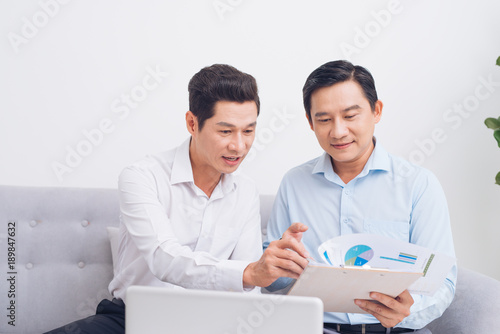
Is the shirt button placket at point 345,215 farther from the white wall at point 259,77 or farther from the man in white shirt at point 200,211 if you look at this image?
the white wall at point 259,77

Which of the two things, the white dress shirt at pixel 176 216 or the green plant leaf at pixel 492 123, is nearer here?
the white dress shirt at pixel 176 216

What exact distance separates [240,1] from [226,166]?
997mm

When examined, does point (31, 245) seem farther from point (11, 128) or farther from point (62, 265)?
point (11, 128)

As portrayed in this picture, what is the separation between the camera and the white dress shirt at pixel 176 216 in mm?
1563

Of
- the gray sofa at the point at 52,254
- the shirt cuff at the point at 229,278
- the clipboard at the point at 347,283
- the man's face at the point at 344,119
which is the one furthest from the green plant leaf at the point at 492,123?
the gray sofa at the point at 52,254

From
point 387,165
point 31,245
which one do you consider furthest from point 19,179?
point 387,165

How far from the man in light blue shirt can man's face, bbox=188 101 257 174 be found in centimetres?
24

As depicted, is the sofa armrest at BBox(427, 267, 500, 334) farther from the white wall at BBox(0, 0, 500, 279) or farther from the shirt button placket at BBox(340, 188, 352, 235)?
the white wall at BBox(0, 0, 500, 279)

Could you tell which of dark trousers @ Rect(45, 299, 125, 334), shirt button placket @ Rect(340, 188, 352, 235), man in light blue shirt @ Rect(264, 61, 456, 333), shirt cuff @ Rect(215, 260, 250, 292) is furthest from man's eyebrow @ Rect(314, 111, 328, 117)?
dark trousers @ Rect(45, 299, 125, 334)

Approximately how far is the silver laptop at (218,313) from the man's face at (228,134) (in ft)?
2.32

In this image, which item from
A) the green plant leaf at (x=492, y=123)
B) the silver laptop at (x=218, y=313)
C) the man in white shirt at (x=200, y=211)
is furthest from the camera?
the green plant leaf at (x=492, y=123)

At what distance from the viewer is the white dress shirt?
156 centimetres

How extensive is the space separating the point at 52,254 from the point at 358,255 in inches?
47.9

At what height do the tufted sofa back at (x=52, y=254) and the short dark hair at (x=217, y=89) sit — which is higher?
the short dark hair at (x=217, y=89)
